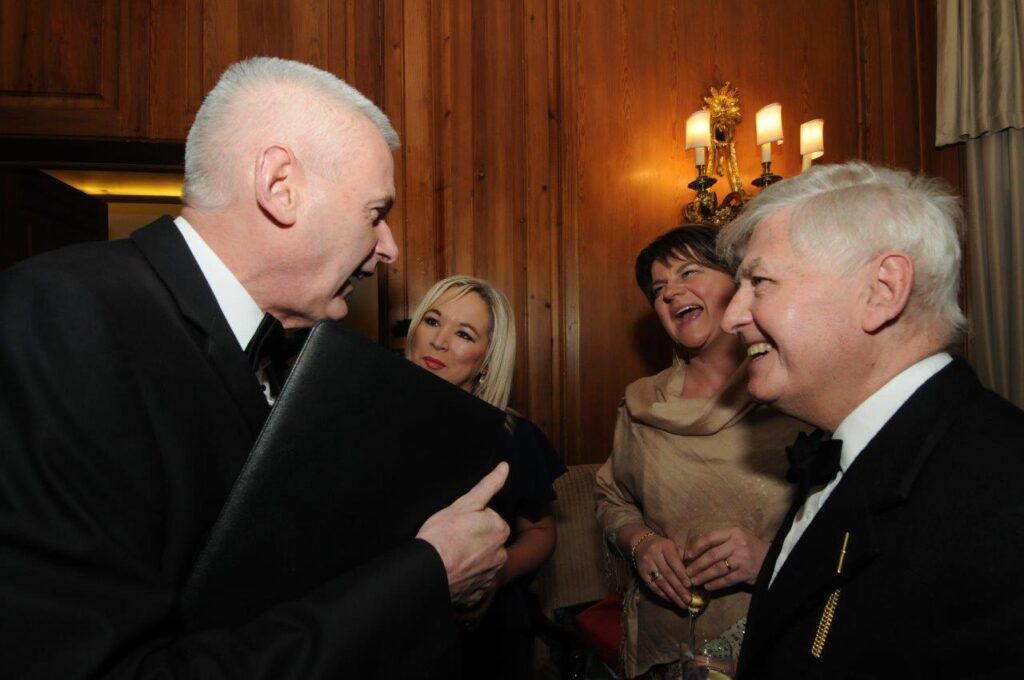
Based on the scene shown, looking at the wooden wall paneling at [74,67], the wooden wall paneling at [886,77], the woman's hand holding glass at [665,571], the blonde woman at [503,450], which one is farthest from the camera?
the wooden wall paneling at [886,77]

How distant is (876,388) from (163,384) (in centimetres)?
117

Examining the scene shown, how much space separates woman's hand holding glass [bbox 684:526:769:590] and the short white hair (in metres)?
1.38

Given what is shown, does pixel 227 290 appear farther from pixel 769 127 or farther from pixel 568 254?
pixel 769 127

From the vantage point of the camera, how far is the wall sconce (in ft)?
10.7

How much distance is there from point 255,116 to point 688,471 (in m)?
1.61

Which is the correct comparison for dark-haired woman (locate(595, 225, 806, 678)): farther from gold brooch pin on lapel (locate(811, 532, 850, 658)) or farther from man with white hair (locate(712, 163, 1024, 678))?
gold brooch pin on lapel (locate(811, 532, 850, 658))

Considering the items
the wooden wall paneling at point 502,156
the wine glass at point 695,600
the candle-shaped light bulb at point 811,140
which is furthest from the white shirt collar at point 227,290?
the candle-shaped light bulb at point 811,140

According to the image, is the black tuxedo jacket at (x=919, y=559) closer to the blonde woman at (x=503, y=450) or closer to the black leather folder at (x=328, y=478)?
the black leather folder at (x=328, y=478)

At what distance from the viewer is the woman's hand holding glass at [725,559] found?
1768 mm

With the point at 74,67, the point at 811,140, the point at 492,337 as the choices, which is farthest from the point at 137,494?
the point at 811,140

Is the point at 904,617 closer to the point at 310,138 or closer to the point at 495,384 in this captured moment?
the point at 310,138

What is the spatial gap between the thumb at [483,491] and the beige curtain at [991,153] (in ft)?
10.3

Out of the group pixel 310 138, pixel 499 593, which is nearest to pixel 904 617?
pixel 310 138

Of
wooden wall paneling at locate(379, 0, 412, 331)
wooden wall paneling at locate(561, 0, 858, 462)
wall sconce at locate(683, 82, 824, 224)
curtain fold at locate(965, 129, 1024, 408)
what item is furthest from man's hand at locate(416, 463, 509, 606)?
curtain fold at locate(965, 129, 1024, 408)
